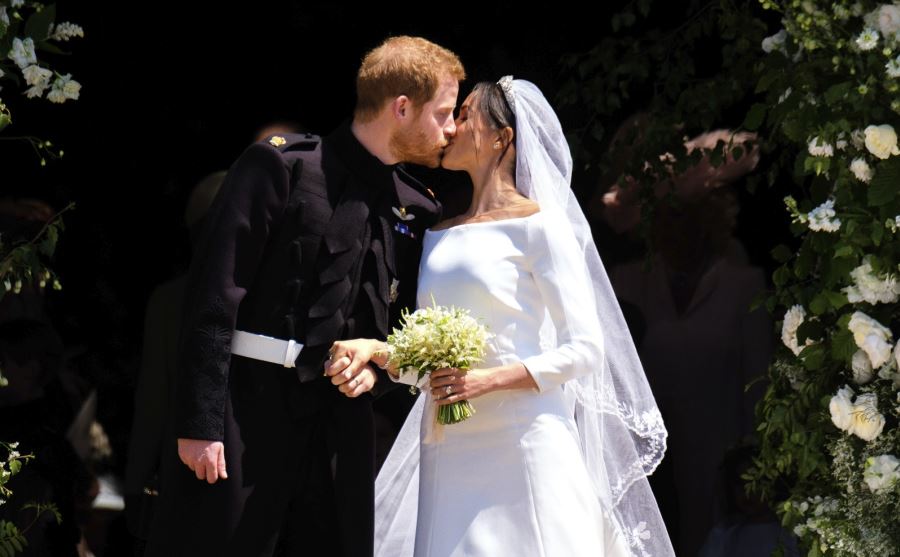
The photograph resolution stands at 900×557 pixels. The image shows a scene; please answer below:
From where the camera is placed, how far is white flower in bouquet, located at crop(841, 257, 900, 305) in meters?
4.02

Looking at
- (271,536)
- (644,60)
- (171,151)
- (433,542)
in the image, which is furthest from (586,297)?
(171,151)

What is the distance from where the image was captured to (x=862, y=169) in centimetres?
406

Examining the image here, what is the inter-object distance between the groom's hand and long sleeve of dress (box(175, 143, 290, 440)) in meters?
0.03

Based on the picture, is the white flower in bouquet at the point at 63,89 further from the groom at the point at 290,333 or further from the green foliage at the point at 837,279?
the green foliage at the point at 837,279

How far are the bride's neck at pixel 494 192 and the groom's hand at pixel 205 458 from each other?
102cm

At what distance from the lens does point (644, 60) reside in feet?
18.3

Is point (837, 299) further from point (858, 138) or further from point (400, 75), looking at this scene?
point (400, 75)

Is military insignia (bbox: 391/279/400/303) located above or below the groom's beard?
below

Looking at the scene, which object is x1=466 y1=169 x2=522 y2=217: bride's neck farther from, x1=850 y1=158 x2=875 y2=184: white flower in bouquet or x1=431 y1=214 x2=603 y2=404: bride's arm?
x1=850 y1=158 x2=875 y2=184: white flower in bouquet

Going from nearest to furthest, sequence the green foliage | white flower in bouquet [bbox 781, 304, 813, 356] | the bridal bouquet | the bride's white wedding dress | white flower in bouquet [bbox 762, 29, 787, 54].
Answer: the bridal bouquet → the bride's white wedding dress → the green foliage → white flower in bouquet [bbox 781, 304, 813, 356] → white flower in bouquet [bbox 762, 29, 787, 54]

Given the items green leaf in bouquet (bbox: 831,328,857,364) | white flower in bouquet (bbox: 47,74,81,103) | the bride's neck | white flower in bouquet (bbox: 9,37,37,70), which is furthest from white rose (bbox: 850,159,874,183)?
white flower in bouquet (bbox: 9,37,37,70)

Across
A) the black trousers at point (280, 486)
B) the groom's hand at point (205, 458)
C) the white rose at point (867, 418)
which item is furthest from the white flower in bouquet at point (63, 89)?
the white rose at point (867, 418)

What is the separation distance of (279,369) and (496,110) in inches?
39.7

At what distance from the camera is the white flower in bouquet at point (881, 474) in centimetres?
→ 397
